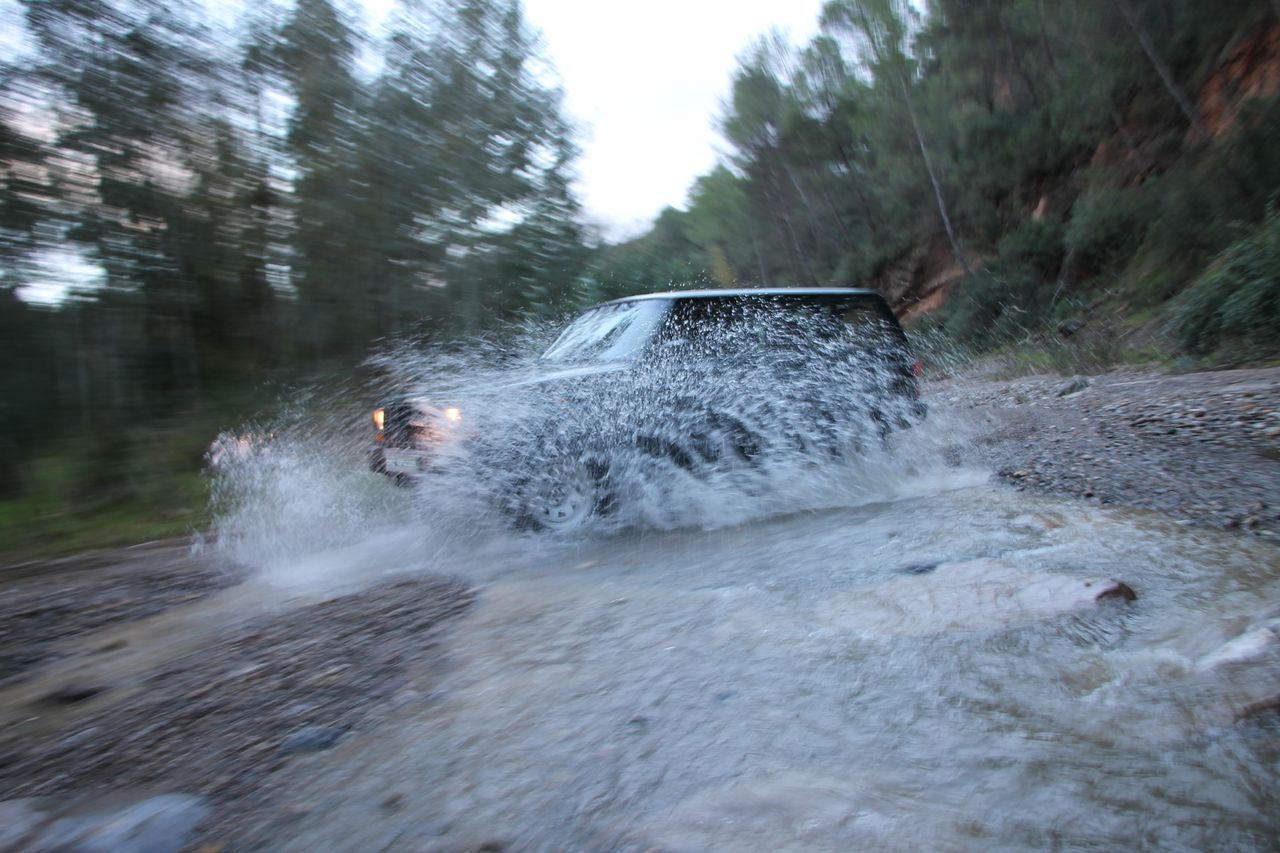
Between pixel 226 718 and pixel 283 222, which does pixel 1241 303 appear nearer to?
pixel 283 222

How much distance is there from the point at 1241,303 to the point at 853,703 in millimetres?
10360

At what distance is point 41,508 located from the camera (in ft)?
18.4

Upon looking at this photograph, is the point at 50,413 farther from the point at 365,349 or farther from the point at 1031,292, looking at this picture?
the point at 1031,292

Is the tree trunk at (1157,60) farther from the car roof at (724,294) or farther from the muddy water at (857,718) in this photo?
the muddy water at (857,718)

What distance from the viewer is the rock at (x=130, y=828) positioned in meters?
1.79

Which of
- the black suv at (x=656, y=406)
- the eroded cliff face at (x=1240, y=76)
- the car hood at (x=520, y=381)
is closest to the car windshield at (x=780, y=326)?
the black suv at (x=656, y=406)

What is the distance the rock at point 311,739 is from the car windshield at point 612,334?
2773mm

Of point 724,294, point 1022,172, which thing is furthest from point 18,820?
point 1022,172

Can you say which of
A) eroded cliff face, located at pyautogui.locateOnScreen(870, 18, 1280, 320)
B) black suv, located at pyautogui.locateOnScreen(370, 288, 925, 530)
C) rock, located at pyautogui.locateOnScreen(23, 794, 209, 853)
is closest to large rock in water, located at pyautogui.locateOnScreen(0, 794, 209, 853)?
rock, located at pyautogui.locateOnScreen(23, 794, 209, 853)

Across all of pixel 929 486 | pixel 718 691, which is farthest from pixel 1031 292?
pixel 718 691

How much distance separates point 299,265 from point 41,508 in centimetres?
260

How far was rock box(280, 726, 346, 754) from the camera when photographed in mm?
2188

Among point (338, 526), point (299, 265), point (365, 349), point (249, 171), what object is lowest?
point (338, 526)

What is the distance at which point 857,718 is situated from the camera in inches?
80.9
